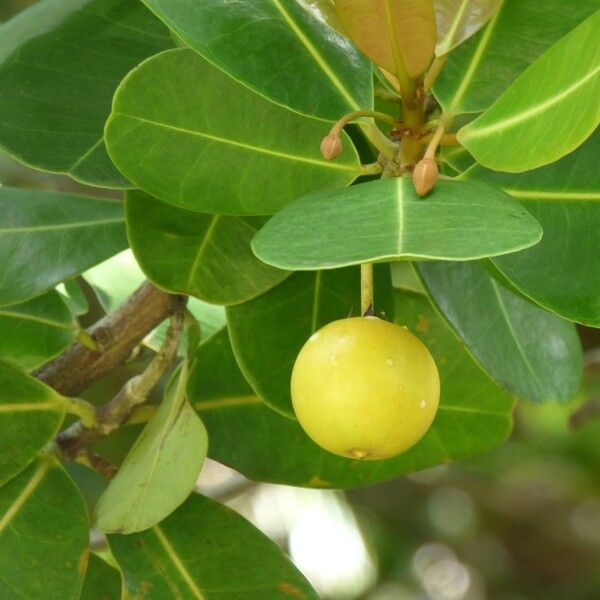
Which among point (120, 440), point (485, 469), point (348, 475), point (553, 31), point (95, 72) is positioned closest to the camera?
point (553, 31)

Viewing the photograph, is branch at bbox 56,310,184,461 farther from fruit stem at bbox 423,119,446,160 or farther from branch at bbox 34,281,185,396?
Answer: fruit stem at bbox 423,119,446,160

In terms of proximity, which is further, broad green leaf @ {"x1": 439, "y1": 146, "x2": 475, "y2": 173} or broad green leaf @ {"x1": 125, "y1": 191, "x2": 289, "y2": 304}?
broad green leaf @ {"x1": 125, "y1": 191, "x2": 289, "y2": 304}

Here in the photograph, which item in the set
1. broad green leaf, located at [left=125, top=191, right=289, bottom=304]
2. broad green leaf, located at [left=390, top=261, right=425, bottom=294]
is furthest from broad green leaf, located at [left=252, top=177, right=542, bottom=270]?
broad green leaf, located at [left=390, top=261, right=425, bottom=294]

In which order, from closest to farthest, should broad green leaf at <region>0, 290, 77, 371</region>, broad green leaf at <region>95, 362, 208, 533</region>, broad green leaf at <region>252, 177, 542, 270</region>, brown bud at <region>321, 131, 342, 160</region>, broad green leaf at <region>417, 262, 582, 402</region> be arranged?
broad green leaf at <region>252, 177, 542, 270</region> < brown bud at <region>321, 131, 342, 160</region> < broad green leaf at <region>95, 362, 208, 533</region> < broad green leaf at <region>417, 262, 582, 402</region> < broad green leaf at <region>0, 290, 77, 371</region>

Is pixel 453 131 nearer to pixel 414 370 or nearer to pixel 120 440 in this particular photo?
pixel 414 370

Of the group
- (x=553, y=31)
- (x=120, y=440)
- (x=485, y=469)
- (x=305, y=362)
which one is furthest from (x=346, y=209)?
(x=485, y=469)

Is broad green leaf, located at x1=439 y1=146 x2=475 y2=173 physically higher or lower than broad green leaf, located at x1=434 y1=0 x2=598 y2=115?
lower

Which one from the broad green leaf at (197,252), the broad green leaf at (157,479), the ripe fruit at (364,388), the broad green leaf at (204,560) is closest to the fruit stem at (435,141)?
the ripe fruit at (364,388)
